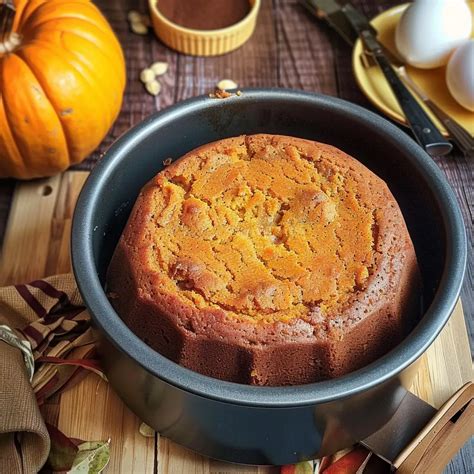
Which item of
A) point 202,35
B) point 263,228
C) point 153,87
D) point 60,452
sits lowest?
point 60,452

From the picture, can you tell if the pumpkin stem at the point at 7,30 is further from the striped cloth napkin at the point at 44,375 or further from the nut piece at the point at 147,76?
the striped cloth napkin at the point at 44,375

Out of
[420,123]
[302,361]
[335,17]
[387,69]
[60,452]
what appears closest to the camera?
[302,361]

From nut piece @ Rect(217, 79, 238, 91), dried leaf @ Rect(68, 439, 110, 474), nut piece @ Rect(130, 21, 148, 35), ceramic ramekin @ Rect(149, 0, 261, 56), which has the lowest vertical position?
dried leaf @ Rect(68, 439, 110, 474)

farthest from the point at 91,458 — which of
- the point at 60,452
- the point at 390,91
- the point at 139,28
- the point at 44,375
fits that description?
the point at 139,28

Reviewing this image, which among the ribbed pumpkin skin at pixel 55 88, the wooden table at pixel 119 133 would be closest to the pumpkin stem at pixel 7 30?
the ribbed pumpkin skin at pixel 55 88

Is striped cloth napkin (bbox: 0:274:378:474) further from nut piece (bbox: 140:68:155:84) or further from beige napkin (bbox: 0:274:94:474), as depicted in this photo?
nut piece (bbox: 140:68:155:84)

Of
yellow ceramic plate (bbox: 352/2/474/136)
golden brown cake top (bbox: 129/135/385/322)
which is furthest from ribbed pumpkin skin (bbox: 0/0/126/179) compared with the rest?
yellow ceramic plate (bbox: 352/2/474/136)

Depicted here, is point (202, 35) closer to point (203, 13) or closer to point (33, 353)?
point (203, 13)
